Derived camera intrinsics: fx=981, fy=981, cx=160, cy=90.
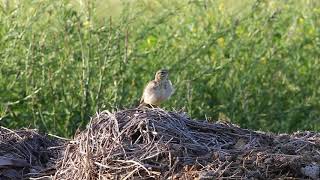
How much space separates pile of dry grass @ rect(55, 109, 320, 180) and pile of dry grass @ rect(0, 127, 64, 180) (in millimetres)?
374

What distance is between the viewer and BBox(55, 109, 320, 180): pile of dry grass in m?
5.96

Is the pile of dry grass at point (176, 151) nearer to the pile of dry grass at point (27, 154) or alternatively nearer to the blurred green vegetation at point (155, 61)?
the pile of dry grass at point (27, 154)

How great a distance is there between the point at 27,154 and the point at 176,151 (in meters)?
1.59

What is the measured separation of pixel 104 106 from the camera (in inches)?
397

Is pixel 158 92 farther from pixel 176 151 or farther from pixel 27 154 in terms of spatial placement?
pixel 176 151

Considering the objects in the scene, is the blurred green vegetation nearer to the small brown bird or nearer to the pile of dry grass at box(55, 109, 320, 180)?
the small brown bird

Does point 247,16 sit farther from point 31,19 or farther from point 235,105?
point 31,19

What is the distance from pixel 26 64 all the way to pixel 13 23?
0.46 m

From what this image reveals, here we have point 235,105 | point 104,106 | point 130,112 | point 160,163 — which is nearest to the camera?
point 160,163

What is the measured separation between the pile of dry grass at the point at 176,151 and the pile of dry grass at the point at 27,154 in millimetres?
374

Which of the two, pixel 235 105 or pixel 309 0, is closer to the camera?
pixel 235 105

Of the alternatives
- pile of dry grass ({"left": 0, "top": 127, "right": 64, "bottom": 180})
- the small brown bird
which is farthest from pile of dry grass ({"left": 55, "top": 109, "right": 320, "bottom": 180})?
the small brown bird

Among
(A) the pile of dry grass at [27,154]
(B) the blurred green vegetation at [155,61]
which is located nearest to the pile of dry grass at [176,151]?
(A) the pile of dry grass at [27,154]

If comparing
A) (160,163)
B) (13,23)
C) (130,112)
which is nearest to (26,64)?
(13,23)
